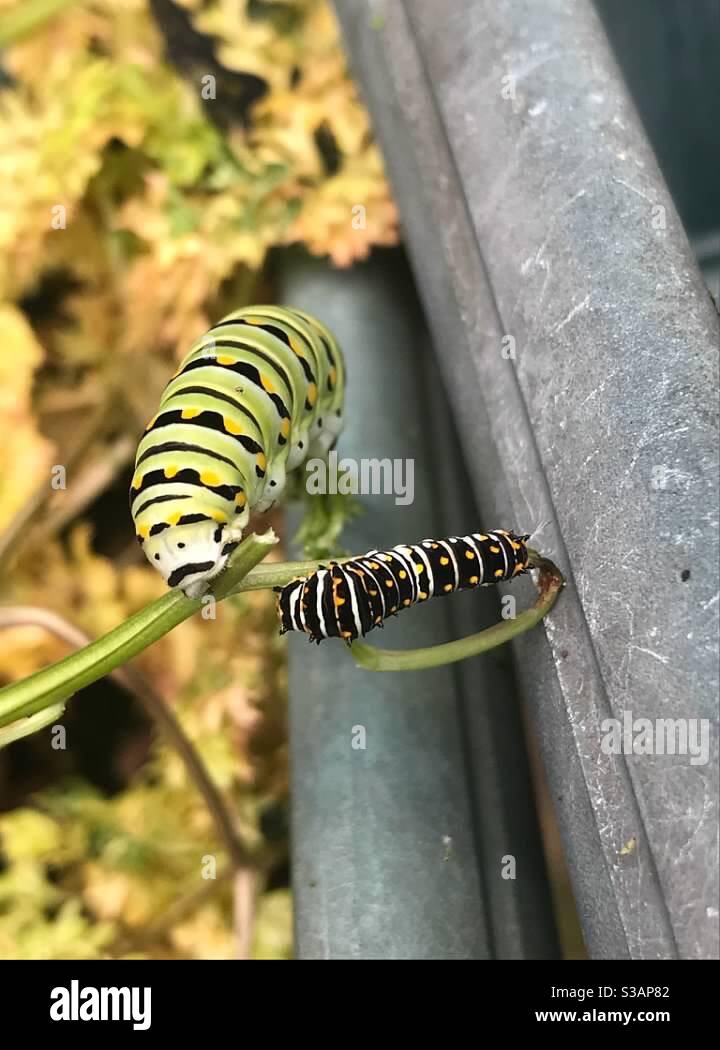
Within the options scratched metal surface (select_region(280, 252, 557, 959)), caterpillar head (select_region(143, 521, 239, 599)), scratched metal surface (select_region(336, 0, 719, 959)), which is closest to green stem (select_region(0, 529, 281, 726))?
caterpillar head (select_region(143, 521, 239, 599))

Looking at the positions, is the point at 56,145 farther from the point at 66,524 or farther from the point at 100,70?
the point at 66,524

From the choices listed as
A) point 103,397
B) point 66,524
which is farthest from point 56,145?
point 66,524

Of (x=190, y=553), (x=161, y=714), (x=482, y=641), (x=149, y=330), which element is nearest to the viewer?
(x=190, y=553)

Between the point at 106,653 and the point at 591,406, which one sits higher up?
the point at 591,406

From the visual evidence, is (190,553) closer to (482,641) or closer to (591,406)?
(482,641)

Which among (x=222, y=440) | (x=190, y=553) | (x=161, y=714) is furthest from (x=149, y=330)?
(x=190, y=553)

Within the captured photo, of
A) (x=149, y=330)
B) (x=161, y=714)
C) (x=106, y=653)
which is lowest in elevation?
(x=106, y=653)

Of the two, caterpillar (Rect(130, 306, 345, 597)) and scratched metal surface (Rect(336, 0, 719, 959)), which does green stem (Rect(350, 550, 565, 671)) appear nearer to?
scratched metal surface (Rect(336, 0, 719, 959))

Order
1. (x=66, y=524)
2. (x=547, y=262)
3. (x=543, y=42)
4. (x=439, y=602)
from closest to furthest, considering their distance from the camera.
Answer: (x=547, y=262), (x=543, y=42), (x=439, y=602), (x=66, y=524)
